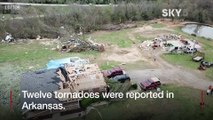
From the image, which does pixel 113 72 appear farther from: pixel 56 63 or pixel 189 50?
pixel 189 50

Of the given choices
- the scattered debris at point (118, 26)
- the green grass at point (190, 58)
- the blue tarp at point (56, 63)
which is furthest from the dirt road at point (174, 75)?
the scattered debris at point (118, 26)

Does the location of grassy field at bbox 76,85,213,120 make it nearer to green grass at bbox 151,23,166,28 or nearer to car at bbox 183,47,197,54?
car at bbox 183,47,197,54

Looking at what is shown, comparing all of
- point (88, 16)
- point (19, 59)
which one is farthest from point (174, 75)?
point (88, 16)

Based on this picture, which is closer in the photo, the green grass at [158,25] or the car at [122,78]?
the car at [122,78]

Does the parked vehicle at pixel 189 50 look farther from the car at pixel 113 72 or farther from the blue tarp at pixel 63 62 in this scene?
the blue tarp at pixel 63 62

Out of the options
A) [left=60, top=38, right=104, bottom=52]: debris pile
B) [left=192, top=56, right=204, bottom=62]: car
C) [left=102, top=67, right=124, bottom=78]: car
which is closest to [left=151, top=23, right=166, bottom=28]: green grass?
[left=60, top=38, right=104, bottom=52]: debris pile

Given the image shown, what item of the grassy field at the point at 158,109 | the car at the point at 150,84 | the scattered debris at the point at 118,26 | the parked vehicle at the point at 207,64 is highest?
the scattered debris at the point at 118,26
